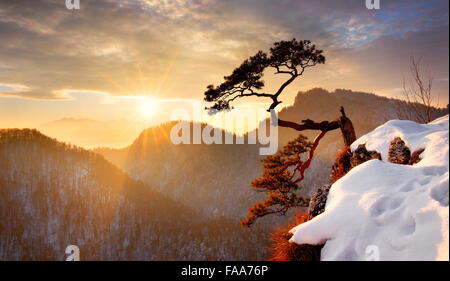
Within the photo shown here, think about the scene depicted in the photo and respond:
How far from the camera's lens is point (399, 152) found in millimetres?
8523

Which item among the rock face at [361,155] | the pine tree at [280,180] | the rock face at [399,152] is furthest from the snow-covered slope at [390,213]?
the pine tree at [280,180]

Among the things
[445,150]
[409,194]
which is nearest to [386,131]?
[445,150]

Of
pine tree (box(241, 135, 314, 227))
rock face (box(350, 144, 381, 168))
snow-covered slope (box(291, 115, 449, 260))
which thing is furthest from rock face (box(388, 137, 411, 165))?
pine tree (box(241, 135, 314, 227))

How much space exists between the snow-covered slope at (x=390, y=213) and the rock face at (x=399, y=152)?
31 centimetres

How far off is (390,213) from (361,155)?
4.22 m

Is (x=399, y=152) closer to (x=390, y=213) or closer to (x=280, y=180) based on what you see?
(x=390, y=213)

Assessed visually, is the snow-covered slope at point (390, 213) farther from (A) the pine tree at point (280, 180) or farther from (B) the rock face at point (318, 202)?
(A) the pine tree at point (280, 180)

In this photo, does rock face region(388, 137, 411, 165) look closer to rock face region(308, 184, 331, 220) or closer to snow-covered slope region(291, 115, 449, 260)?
snow-covered slope region(291, 115, 449, 260)

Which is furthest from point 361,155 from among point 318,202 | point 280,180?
point 280,180

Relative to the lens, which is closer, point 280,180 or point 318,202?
point 318,202
